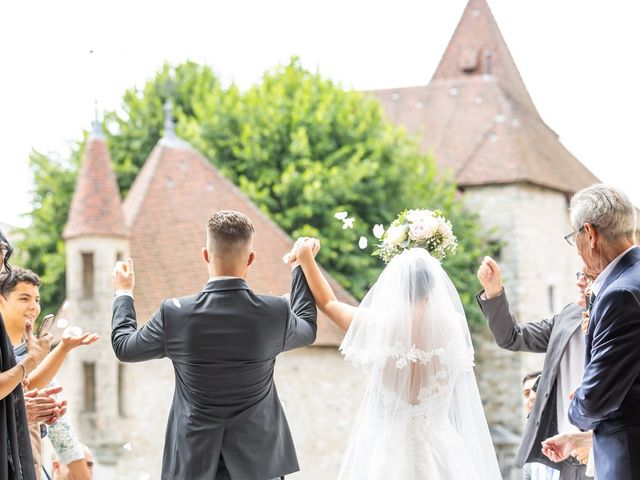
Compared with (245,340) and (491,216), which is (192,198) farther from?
(245,340)

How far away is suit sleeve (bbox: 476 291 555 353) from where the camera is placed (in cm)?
584

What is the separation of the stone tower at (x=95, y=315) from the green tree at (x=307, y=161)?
4132 millimetres

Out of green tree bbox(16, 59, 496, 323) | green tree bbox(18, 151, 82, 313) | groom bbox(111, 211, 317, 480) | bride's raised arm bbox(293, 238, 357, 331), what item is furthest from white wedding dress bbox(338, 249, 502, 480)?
green tree bbox(18, 151, 82, 313)

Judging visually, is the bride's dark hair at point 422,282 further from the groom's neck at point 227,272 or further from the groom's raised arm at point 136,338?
the groom's raised arm at point 136,338

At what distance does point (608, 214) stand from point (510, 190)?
102 feet

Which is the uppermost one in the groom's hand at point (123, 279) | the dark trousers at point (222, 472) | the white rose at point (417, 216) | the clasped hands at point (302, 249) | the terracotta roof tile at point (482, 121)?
the terracotta roof tile at point (482, 121)

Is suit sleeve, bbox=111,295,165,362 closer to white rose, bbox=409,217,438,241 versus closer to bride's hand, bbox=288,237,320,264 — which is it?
bride's hand, bbox=288,237,320,264

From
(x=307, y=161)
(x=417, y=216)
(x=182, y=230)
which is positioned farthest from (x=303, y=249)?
(x=307, y=161)

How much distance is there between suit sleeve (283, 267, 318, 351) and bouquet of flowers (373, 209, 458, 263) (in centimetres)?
74

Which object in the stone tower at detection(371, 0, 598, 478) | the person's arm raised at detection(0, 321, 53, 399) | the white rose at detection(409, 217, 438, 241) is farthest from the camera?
the stone tower at detection(371, 0, 598, 478)

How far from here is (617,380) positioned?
4129 millimetres

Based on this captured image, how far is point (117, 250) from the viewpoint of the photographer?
26.1 metres

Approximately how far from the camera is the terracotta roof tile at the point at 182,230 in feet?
87.0

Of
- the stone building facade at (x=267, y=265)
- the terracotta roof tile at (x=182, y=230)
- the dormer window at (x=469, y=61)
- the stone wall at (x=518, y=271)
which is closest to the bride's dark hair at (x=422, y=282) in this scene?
the stone building facade at (x=267, y=265)
